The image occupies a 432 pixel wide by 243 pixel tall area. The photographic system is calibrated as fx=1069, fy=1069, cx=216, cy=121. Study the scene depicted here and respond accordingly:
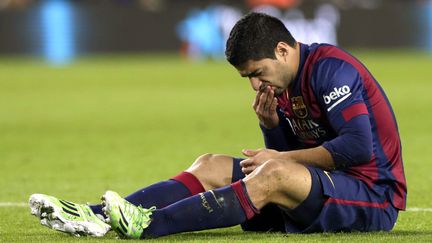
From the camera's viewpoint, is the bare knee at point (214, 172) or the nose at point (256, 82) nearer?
the nose at point (256, 82)

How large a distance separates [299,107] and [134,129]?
7876 millimetres

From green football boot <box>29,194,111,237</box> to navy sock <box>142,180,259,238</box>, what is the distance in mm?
332

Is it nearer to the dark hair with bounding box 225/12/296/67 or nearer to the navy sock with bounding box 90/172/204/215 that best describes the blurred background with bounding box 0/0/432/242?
the navy sock with bounding box 90/172/204/215

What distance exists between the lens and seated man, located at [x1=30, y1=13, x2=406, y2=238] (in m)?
5.63

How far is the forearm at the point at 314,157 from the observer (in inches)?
227

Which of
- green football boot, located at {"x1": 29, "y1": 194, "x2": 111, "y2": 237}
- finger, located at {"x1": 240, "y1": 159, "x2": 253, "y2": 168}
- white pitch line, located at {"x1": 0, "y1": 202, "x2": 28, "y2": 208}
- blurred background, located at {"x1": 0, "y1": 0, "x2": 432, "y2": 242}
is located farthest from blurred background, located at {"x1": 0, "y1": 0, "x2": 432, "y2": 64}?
green football boot, located at {"x1": 29, "y1": 194, "x2": 111, "y2": 237}

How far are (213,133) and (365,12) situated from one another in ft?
51.0

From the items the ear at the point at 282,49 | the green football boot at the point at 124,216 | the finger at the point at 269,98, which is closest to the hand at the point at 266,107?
the finger at the point at 269,98

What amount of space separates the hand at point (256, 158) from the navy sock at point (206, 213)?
6.4 inches

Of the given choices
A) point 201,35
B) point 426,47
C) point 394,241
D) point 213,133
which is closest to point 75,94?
point 213,133

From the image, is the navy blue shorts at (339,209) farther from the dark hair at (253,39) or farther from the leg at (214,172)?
the dark hair at (253,39)

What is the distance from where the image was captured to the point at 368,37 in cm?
2827

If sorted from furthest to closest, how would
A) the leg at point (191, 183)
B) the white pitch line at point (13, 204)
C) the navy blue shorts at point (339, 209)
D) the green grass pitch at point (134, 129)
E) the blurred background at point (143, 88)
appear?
the blurred background at point (143, 88) → the white pitch line at point (13, 204) → the green grass pitch at point (134, 129) → the leg at point (191, 183) → the navy blue shorts at point (339, 209)

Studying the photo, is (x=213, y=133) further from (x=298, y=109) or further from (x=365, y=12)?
(x=365, y=12)
